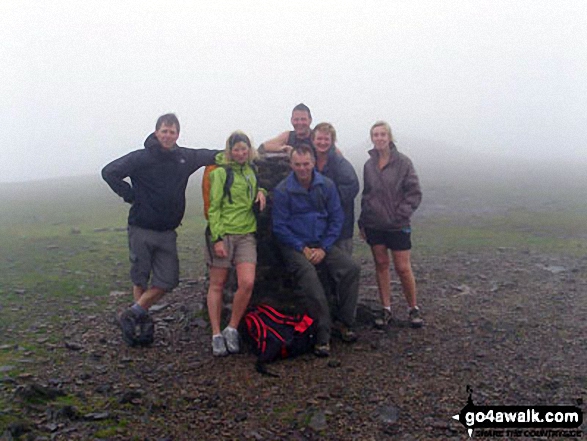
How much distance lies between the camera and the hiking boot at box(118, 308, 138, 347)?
9.45 m

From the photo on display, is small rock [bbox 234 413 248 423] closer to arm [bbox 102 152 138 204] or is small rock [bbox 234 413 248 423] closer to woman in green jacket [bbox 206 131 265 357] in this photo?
woman in green jacket [bbox 206 131 265 357]

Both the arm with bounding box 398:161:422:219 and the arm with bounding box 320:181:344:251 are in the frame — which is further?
the arm with bounding box 398:161:422:219

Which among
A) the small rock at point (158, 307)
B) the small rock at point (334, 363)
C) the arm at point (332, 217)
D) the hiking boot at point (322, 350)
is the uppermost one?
the arm at point (332, 217)

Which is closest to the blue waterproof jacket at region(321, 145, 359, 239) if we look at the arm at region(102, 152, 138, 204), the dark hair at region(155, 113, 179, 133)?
the dark hair at region(155, 113, 179, 133)

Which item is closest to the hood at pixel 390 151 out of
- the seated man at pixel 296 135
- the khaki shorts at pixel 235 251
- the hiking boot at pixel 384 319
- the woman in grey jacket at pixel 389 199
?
the woman in grey jacket at pixel 389 199

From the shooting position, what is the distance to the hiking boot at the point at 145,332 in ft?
31.1

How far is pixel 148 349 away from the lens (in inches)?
371

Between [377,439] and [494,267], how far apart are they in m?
10.5

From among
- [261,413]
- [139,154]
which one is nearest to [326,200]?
[139,154]

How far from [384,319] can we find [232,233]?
3428mm

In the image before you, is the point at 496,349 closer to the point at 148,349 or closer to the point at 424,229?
the point at 148,349

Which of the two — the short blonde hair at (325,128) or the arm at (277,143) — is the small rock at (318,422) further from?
the arm at (277,143)

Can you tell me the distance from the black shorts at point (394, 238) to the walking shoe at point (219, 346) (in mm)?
3354

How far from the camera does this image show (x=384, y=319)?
1034 centimetres
